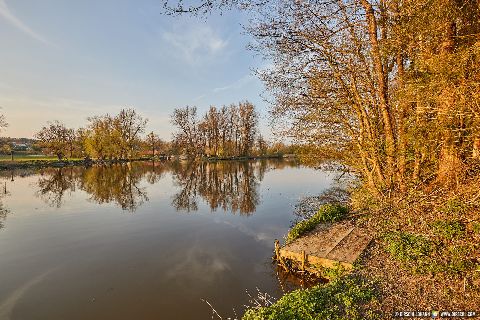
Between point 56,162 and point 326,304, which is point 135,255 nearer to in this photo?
point 326,304

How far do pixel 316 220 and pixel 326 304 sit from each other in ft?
24.0

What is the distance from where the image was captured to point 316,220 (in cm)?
1323

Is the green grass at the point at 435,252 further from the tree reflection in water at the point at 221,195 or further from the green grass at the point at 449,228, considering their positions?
the tree reflection in water at the point at 221,195

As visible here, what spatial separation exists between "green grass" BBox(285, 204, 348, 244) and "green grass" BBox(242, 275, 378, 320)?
5140mm

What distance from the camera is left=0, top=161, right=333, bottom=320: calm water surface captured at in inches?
342

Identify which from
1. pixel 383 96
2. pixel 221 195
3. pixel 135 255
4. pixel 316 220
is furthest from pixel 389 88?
pixel 221 195

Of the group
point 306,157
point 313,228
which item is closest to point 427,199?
point 313,228

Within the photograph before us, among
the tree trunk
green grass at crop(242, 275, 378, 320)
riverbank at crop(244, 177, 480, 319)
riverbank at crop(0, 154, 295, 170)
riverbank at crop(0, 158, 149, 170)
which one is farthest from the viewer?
riverbank at crop(0, 154, 295, 170)

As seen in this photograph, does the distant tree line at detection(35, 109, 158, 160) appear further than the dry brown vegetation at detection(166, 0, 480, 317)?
Yes

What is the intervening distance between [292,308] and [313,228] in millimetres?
7052

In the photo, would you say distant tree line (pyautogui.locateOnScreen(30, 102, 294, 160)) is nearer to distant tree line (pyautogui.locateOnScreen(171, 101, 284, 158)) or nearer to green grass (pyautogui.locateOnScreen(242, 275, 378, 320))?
distant tree line (pyautogui.locateOnScreen(171, 101, 284, 158))

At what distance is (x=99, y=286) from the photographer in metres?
9.80

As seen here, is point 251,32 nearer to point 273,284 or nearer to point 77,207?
point 273,284

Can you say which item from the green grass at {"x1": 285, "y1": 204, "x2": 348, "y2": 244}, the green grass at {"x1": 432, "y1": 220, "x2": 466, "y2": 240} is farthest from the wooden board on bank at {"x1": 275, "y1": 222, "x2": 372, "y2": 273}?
the green grass at {"x1": 432, "y1": 220, "x2": 466, "y2": 240}
